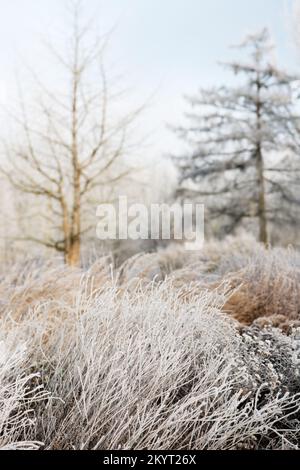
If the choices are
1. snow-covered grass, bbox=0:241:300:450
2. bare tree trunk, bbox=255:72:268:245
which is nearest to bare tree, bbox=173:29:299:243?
bare tree trunk, bbox=255:72:268:245

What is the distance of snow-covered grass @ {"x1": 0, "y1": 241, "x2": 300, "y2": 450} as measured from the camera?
3.92ft

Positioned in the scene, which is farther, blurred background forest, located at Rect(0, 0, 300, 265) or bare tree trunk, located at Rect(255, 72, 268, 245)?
bare tree trunk, located at Rect(255, 72, 268, 245)

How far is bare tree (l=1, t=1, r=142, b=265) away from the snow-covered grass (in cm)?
442

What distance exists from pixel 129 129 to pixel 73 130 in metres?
0.77

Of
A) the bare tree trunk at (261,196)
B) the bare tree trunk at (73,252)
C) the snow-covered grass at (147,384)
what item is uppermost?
the bare tree trunk at (261,196)

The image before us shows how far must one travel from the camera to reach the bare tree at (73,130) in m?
5.89

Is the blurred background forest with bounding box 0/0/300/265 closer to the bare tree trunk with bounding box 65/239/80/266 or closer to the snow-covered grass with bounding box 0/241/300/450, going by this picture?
the bare tree trunk with bounding box 65/239/80/266

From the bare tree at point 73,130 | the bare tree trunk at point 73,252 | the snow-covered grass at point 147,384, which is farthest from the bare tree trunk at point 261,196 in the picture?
the snow-covered grass at point 147,384

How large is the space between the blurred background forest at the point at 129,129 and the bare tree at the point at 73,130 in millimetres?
16

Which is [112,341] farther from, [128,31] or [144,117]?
[144,117]

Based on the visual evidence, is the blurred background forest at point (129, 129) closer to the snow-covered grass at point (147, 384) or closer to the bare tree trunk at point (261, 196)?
the bare tree trunk at point (261, 196)

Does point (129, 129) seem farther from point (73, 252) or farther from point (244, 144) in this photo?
point (244, 144)

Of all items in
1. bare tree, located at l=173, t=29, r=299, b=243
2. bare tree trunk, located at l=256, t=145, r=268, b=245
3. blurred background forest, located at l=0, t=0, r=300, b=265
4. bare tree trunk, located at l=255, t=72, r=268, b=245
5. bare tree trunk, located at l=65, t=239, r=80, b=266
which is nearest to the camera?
blurred background forest, located at l=0, t=0, r=300, b=265

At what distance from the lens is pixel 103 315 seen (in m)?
1.50
